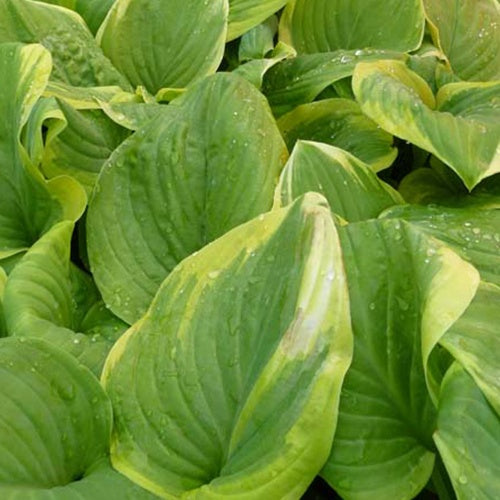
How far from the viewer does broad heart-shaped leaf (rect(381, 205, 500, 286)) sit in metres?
0.75

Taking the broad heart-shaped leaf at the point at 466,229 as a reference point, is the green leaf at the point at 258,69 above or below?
above

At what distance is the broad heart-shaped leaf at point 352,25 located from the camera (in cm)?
112

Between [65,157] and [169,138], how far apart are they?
0.17 metres

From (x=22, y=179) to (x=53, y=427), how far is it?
33 centimetres

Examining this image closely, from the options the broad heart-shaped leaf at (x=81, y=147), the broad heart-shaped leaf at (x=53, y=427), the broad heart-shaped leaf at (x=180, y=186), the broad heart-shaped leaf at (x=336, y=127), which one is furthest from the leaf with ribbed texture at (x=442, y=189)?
the broad heart-shaped leaf at (x=53, y=427)

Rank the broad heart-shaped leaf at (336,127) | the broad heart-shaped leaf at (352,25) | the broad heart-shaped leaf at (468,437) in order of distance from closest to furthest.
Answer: the broad heart-shaped leaf at (468,437) → the broad heart-shaped leaf at (336,127) → the broad heart-shaped leaf at (352,25)

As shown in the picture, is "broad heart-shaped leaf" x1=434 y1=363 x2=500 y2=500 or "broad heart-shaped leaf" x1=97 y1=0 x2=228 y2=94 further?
"broad heart-shaped leaf" x1=97 y1=0 x2=228 y2=94

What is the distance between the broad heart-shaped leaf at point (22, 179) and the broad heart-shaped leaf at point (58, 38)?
0.36ft

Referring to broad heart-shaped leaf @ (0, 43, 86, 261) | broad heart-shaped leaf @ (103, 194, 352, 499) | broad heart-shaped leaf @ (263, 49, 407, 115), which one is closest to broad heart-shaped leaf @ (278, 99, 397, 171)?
broad heart-shaped leaf @ (263, 49, 407, 115)

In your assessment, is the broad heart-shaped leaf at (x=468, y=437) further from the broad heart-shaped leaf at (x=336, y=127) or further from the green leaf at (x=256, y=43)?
the green leaf at (x=256, y=43)

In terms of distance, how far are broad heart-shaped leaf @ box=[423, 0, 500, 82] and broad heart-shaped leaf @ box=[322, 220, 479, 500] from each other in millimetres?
579

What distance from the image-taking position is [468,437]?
1.86 feet

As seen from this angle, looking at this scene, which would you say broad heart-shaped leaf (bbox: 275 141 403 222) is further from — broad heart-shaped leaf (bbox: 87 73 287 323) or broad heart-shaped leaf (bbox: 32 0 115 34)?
broad heart-shaped leaf (bbox: 32 0 115 34)

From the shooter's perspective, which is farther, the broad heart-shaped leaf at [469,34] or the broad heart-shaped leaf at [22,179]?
the broad heart-shaped leaf at [469,34]
